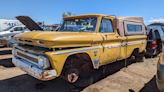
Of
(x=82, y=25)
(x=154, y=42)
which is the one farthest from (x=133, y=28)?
(x=154, y=42)

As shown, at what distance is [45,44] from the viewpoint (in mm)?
4090

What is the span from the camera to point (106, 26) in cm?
589

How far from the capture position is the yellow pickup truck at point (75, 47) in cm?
416

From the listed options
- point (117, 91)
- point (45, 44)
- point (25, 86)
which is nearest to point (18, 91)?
point (25, 86)

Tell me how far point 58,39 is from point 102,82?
2339 millimetres

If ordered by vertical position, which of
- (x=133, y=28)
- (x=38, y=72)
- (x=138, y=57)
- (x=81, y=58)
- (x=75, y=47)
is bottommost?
(x=138, y=57)

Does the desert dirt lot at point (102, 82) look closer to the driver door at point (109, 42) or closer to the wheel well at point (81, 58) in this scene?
the driver door at point (109, 42)

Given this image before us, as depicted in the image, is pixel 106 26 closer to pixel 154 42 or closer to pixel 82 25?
pixel 82 25

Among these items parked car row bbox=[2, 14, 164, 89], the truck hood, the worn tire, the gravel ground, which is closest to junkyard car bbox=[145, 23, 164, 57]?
the worn tire

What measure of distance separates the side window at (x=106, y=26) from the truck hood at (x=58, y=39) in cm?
49

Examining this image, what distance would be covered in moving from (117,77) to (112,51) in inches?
39.4

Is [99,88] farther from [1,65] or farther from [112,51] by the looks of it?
[1,65]

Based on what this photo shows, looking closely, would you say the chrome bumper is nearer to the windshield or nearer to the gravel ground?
the gravel ground

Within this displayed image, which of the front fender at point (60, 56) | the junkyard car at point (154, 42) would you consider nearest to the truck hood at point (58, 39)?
the front fender at point (60, 56)
